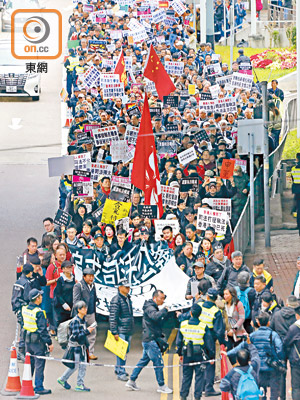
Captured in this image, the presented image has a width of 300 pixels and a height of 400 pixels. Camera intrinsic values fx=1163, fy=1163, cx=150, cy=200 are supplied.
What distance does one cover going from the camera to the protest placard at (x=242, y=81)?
1065 inches

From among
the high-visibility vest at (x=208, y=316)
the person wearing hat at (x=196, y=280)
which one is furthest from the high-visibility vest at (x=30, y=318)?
the person wearing hat at (x=196, y=280)

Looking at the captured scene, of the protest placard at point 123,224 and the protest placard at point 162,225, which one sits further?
the protest placard at point 123,224

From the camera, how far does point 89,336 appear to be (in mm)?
16312

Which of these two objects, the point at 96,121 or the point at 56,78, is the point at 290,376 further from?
the point at 56,78

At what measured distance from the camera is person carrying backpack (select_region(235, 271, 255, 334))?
51.8 feet

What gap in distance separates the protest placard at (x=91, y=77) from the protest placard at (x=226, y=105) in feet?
13.6

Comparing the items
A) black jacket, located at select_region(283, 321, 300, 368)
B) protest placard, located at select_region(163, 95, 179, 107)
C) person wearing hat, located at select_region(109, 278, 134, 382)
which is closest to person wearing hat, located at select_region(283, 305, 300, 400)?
black jacket, located at select_region(283, 321, 300, 368)

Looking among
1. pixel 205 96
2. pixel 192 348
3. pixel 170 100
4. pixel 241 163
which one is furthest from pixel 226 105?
pixel 192 348

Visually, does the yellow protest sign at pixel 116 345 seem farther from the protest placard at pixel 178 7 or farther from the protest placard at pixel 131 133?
the protest placard at pixel 178 7

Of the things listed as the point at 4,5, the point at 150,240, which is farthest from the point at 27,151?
the point at 4,5

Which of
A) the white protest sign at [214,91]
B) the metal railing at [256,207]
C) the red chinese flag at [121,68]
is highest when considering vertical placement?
the red chinese flag at [121,68]

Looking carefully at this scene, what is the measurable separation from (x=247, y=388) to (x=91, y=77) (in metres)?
16.2

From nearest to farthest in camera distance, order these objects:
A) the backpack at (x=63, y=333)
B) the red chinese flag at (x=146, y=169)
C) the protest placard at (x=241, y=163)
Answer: the backpack at (x=63, y=333) < the red chinese flag at (x=146, y=169) < the protest placard at (x=241, y=163)

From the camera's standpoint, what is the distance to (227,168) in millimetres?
21562
